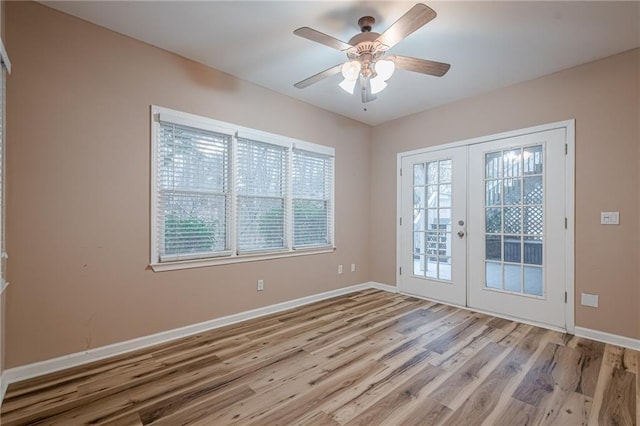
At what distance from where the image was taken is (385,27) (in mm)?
2461

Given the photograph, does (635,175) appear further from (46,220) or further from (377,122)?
(46,220)

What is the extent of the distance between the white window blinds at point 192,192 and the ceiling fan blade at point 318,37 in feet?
5.11

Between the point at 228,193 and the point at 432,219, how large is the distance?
9.35ft

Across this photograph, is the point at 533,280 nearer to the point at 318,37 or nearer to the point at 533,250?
the point at 533,250

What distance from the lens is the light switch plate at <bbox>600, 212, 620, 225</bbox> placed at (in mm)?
2775

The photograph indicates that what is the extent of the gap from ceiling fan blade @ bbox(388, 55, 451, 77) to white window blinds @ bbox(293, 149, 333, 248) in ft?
6.19

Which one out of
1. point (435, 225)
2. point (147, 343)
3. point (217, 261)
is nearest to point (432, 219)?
point (435, 225)

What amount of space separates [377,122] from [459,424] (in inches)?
163

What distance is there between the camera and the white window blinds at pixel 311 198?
3.96 meters

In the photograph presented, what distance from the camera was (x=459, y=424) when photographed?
1708 mm

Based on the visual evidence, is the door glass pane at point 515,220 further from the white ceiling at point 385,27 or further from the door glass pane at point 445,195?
the white ceiling at point 385,27

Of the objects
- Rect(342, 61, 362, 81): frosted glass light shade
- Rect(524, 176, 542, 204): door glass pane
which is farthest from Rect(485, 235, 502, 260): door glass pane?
Rect(342, 61, 362, 81): frosted glass light shade

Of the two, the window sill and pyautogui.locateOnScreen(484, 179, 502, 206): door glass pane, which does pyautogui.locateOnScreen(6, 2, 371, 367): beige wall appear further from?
pyautogui.locateOnScreen(484, 179, 502, 206): door glass pane

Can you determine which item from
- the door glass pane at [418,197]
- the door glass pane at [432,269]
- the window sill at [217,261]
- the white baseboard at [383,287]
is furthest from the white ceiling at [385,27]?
the white baseboard at [383,287]
